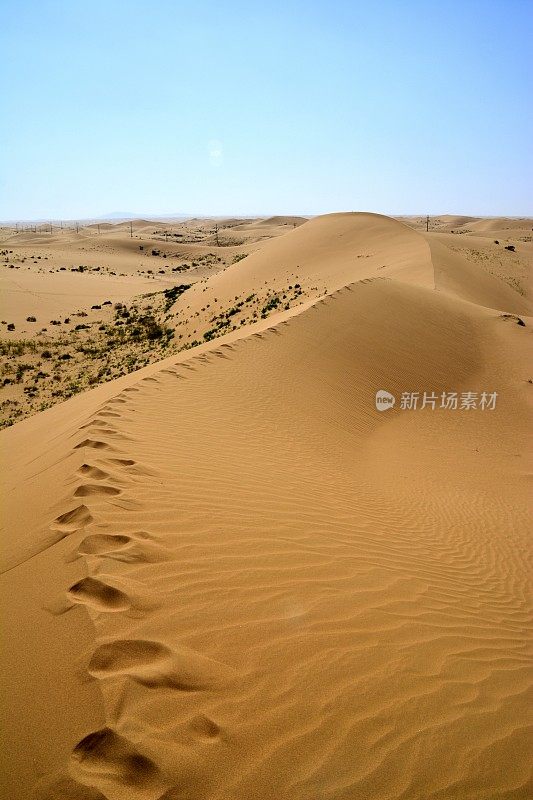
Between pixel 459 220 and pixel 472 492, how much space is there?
4564 inches

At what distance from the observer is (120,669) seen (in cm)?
261

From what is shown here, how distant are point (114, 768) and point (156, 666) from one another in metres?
0.55

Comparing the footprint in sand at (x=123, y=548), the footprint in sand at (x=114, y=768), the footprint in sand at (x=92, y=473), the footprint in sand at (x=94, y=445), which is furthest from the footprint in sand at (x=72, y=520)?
the footprint in sand at (x=114, y=768)

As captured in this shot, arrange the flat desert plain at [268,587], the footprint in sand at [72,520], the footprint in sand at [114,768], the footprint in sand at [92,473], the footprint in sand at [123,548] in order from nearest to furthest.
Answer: the footprint in sand at [114,768] < the flat desert plain at [268,587] < the footprint in sand at [123,548] < the footprint in sand at [72,520] < the footprint in sand at [92,473]

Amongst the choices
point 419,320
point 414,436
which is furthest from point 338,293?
point 414,436

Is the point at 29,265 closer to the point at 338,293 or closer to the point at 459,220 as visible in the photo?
the point at 338,293

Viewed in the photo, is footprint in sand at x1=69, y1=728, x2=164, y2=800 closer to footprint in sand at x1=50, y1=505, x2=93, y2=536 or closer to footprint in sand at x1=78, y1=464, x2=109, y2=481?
footprint in sand at x1=50, y1=505, x2=93, y2=536

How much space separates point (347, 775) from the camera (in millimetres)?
2254

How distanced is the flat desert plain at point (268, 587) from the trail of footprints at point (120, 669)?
0.01 m

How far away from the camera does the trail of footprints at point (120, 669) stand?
208cm

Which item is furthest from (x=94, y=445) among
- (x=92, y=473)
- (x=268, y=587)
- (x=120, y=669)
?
(x=120, y=669)

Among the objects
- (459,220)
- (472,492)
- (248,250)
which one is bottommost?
(472,492)

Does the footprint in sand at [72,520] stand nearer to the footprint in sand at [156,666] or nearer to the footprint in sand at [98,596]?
the footprint in sand at [98,596]

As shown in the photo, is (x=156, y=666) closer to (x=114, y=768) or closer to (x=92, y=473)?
(x=114, y=768)
